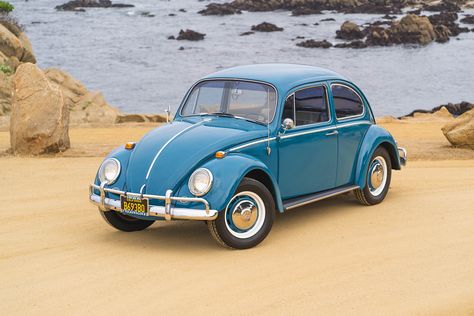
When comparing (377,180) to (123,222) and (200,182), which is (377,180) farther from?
(123,222)

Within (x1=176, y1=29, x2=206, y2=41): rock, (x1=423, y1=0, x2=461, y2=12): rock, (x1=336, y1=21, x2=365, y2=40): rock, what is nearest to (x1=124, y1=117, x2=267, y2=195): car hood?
(x1=176, y1=29, x2=206, y2=41): rock

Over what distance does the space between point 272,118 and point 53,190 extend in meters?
4.01

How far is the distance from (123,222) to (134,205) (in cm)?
88

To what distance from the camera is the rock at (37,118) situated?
47.0 feet

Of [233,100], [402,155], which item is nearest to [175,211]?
[233,100]

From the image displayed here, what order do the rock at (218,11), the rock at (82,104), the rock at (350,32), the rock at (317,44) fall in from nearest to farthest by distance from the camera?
the rock at (82,104) < the rock at (317,44) < the rock at (350,32) < the rock at (218,11)

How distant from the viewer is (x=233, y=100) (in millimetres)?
9227

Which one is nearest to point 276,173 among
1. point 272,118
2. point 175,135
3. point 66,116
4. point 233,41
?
point 272,118

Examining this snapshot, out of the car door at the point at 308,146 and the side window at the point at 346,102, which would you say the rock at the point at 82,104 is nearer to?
the side window at the point at 346,102

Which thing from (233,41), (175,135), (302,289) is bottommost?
(233,41)

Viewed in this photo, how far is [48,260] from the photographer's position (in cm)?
797

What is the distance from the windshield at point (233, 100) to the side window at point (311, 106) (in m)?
0.39

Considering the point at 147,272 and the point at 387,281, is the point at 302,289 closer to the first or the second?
the point at 387,281

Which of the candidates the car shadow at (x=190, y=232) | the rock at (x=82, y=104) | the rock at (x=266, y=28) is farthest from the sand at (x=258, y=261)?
the rock at (x=266, y=28)
